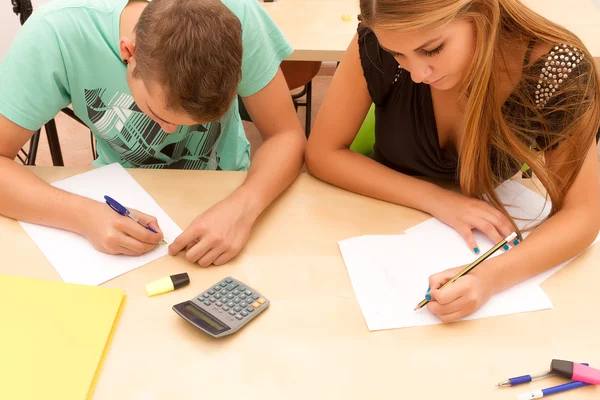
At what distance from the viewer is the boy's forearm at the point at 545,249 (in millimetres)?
931

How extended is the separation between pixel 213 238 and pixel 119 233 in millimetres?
164

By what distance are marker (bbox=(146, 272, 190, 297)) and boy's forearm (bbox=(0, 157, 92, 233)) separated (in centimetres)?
20

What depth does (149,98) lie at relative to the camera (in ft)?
2.96

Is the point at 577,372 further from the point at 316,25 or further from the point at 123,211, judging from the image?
the point at 316,25

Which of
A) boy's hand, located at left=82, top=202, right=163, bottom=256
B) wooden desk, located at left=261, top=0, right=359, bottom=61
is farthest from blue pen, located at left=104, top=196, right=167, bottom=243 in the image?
wooden desk, located at left=261, top=0, right=359, bottom=61

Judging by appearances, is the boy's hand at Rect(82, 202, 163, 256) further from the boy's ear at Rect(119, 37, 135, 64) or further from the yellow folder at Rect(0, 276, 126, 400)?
the boy's ear at Rect(119, 37, 135, 64)

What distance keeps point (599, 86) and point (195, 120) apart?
2.42 feet

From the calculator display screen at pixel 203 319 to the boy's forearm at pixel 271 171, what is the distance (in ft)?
0.84

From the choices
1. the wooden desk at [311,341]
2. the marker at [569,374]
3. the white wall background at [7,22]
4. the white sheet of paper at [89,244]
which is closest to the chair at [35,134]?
the white sheet of paper at [89,244]

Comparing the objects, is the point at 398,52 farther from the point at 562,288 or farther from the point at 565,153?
the point at 562,288

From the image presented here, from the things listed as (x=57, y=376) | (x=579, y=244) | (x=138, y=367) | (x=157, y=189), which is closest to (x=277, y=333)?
(x=138, y=367)

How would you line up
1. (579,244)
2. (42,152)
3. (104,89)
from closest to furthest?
(579,244) → (104,89) → (42,152)

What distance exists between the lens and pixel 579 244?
3.26 ft

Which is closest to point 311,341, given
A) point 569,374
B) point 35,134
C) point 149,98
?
point 569,374
